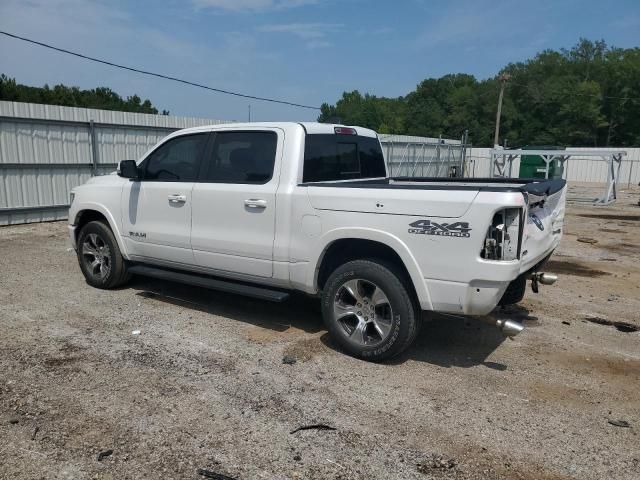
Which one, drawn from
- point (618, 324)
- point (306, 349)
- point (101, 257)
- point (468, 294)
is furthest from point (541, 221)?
point (101, 257)

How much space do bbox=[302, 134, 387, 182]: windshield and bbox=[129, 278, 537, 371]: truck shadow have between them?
A: 4.97 feet

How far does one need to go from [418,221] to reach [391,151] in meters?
19.8

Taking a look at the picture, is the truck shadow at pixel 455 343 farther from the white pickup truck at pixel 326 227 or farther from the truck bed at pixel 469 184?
the truck bed at pixel 469 184

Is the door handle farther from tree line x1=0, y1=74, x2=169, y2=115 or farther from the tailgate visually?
tree line x1=0, y1=74, x2=169, y2=115

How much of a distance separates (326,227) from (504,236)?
4.82ft

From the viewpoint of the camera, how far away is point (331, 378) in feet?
13.7

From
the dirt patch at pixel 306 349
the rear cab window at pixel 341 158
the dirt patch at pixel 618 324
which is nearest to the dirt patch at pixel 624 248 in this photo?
the dirt patch at pixel 618 324

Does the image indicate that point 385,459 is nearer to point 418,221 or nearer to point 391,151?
point 418,221

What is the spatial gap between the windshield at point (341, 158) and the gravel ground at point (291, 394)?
1.57 metres

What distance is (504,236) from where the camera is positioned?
12.3 ft

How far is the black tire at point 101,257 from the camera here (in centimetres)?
630

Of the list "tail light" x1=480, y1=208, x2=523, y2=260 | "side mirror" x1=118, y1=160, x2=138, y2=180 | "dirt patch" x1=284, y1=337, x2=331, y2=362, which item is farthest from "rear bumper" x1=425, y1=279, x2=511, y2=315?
"side mirror" x1=118, y1=160, x2=138, y2=180

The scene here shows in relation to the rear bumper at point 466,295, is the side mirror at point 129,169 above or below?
above

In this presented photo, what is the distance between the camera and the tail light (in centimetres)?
374
